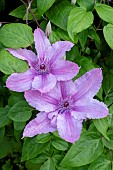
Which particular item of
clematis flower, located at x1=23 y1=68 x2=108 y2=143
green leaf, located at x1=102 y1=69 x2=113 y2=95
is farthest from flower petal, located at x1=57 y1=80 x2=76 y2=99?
green leaf, located at x1=102 y1=69 x2=113 y2=95

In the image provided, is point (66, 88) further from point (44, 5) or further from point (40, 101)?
point (44, 5)

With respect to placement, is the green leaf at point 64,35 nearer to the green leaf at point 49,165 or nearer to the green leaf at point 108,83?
the green leaf at point 108,83

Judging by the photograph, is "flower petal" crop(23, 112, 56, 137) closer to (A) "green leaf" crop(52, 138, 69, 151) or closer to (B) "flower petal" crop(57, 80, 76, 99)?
(B) "flower petal" crop(57, 80, 76, 99)

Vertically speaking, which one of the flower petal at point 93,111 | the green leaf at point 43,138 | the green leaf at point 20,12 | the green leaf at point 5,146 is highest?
the green leaf at point 20,12

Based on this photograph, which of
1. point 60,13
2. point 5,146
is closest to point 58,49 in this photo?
point 60,13

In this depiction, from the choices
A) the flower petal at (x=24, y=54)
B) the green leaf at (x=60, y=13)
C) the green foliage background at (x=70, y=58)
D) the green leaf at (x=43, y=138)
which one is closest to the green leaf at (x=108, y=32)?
the green foliage background at (x=70, y=58)
